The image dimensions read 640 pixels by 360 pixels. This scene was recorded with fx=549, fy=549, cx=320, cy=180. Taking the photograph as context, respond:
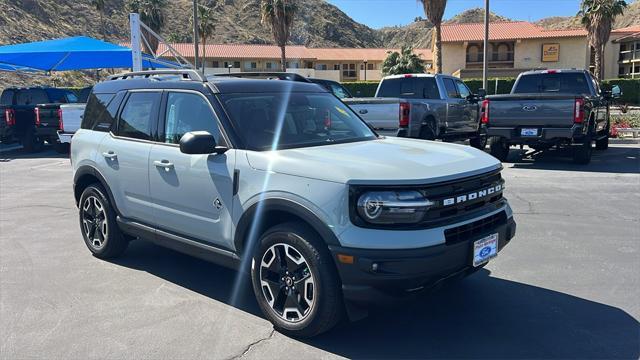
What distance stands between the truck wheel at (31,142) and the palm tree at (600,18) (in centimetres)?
→ 3948

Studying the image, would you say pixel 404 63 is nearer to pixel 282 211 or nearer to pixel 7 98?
pixel 7 98

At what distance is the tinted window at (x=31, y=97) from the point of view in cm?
1681

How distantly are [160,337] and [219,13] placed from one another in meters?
117

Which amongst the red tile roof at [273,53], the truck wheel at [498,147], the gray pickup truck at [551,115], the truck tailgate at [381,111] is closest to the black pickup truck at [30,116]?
the truck tailgate at [381,111]

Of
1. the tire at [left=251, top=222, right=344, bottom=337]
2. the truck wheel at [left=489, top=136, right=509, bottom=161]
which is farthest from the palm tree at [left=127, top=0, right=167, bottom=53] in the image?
the tire at [left=251, top=222, right=344, bottom=337]

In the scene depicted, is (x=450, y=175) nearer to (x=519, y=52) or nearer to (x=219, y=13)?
(x=519, y=52)

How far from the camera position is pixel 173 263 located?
5.78 metres

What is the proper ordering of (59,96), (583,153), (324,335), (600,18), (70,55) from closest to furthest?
(324,335), (583,153), (70,55), (59,96), (600,18)

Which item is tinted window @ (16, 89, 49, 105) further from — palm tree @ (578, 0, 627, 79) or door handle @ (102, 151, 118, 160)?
palm tree @ (578, 0, 627, 79)

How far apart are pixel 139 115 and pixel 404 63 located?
48.6m

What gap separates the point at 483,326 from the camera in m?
4.11

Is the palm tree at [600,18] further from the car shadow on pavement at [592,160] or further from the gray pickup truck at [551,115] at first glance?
the gray pickup truck at [551,115]

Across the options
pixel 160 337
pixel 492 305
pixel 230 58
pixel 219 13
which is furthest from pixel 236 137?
pixel 219 13

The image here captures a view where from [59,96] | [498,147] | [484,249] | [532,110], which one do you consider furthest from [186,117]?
[59,96]
